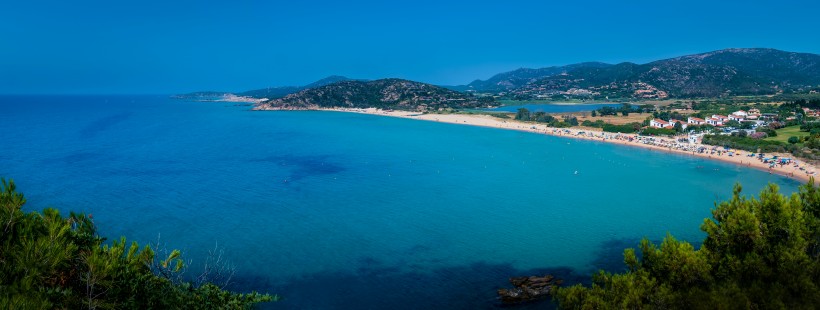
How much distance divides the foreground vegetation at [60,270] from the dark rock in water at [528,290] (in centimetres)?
1053

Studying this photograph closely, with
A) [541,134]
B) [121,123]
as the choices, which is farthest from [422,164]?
Result: [121,123]

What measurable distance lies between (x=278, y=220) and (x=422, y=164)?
59.5 feet

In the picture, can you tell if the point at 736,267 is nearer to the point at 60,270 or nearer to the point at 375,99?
the point at 60,270

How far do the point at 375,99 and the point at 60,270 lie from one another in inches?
4237

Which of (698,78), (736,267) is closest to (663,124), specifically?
(736,267)

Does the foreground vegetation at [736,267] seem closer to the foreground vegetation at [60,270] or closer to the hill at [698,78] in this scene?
the foreground vegetation at [60,270]

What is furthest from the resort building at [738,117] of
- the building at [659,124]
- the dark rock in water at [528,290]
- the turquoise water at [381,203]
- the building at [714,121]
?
the dark rock in water at [528,290]

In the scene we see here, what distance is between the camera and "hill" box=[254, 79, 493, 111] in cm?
10662

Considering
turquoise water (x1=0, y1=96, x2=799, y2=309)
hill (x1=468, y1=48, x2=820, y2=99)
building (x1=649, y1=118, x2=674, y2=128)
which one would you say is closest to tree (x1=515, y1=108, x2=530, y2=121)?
building (x1=649, y1=118, x2=674, y2=128)

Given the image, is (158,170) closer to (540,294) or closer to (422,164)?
(422,164)

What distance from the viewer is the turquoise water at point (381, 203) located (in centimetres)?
1628

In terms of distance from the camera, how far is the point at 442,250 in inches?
728

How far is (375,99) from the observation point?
111m

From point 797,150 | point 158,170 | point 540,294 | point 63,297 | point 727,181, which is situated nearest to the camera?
point 63,297
